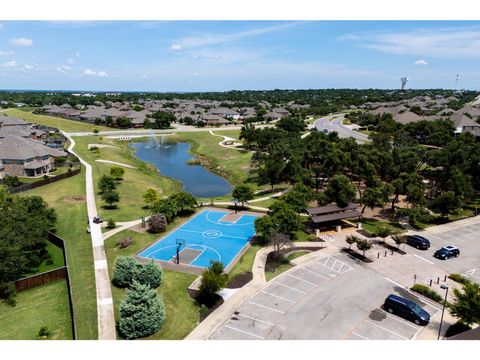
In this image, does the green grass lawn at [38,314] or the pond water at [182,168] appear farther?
the pond water at [182,168]

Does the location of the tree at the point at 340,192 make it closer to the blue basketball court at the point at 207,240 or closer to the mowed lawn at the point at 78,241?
the blue basketball court at the point at 207,240

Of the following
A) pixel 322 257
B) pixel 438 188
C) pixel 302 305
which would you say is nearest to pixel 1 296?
pixel 302 305

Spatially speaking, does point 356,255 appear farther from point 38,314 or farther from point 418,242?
point 38,314

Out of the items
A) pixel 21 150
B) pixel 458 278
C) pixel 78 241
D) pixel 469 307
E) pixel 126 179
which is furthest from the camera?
pixel 21 150

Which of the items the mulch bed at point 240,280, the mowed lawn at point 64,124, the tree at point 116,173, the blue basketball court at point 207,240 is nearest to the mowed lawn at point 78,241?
the tree at point 116,173

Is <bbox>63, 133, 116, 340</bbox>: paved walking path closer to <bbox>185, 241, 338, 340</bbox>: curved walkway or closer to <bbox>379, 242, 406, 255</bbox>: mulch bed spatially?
<bbox>185, 241, 338, 340</bbox>: curved walkway

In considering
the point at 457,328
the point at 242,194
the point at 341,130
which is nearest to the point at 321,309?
the point at 457,328
